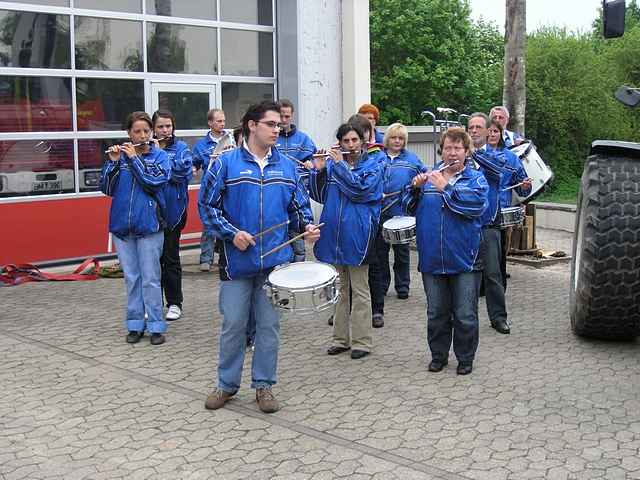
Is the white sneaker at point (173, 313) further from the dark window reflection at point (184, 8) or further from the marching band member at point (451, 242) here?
the dark window reflection at point (184, 8)

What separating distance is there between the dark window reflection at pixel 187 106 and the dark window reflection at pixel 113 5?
113 centimetres

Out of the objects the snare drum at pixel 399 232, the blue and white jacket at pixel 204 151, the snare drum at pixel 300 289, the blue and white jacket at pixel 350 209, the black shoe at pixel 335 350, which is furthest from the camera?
the blue and white jacket at pixel 204 151

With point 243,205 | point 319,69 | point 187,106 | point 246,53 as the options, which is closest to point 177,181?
point 243,205

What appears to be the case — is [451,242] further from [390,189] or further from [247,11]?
[247,11]

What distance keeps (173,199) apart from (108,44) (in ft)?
14.2

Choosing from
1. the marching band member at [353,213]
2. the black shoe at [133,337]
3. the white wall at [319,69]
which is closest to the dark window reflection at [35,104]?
the white wall at [319,69]

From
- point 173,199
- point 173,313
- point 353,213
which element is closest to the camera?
point 353,213

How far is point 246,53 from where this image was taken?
13477 millimetres

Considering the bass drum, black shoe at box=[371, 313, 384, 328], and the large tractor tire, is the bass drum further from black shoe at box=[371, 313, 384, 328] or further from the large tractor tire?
the large tractor tire

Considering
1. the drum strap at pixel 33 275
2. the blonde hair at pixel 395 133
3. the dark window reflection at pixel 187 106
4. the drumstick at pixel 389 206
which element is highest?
the dark window reflection at pixel 187 106

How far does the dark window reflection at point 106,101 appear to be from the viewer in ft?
37.7

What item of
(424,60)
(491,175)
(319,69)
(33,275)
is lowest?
(33,275)

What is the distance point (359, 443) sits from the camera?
5.16 m

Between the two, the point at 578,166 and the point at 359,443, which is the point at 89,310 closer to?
the point at 359,443
